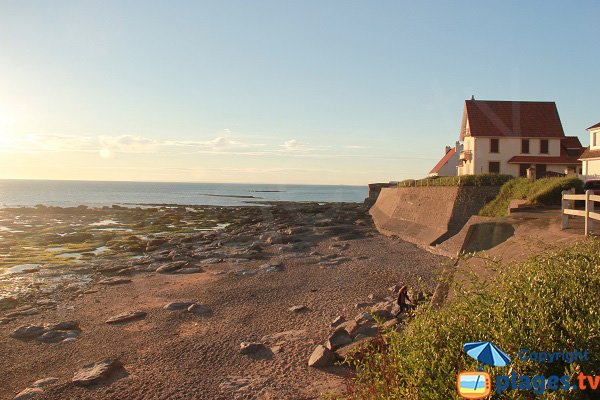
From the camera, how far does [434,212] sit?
29.5 metres

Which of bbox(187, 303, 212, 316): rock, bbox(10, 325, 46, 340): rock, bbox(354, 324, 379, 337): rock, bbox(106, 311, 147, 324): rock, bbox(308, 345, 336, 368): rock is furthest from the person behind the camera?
bbox(187, 303, 212, 316): rock

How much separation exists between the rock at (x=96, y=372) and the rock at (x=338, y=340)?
5.29 metres

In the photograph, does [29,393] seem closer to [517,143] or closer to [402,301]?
[402,301]

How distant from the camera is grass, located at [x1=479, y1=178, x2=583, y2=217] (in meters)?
21.5

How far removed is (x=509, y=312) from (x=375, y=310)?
8.18 m

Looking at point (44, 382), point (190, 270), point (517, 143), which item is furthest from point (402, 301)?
point (517, 143)

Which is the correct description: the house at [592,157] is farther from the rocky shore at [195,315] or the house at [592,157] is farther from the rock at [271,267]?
the rock at [271,267]

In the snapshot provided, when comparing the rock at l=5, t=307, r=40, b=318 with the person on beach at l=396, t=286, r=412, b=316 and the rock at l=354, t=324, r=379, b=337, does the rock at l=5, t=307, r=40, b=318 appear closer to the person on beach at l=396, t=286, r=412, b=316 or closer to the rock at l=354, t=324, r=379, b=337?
the rock at l=354, t=324, r=379, b=337

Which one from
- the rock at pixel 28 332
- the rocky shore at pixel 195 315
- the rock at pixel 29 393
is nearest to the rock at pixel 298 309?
the rocky shore at pixel 195 315

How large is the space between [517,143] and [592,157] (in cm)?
612

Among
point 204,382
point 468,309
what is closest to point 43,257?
point 204,382

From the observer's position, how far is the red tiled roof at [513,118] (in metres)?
42.1

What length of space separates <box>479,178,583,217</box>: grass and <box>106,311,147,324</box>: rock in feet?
57.5

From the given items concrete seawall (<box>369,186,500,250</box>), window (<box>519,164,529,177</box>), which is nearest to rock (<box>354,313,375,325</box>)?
concrete seawall (<box>369,186,500,250</box>)
